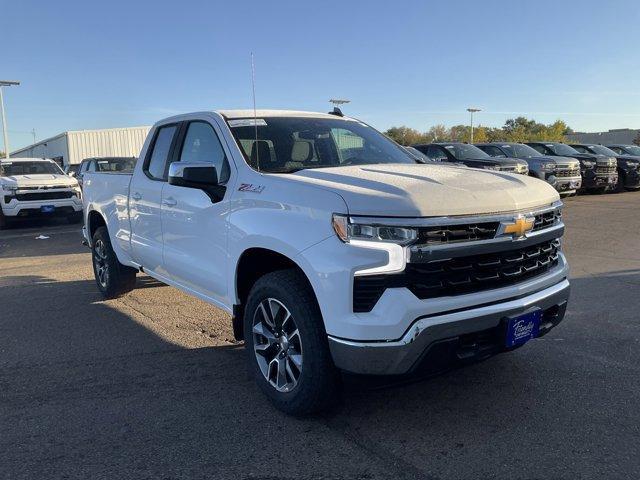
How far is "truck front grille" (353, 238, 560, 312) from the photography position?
2.88 meters

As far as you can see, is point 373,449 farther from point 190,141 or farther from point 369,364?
point 190,141

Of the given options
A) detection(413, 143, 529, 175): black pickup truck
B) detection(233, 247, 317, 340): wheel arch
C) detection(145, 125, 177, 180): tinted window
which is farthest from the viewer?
detection(413, 143, 529, 175): black pickup truck

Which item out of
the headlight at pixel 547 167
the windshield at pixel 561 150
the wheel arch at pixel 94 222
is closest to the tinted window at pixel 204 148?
the wheel arch at pixel 94 222

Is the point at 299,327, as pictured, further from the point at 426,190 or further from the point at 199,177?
the point at 199,177

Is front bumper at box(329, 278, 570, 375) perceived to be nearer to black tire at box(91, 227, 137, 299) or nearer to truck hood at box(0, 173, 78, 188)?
black tire at box(91, 227, 137, 299)

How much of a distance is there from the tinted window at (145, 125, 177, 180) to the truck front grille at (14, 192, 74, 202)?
988cm

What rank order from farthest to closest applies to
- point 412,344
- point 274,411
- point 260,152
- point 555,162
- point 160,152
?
1. point 555,162
2. point 160,152
3. point 260,152
4. point 274,411
5. point 412,344

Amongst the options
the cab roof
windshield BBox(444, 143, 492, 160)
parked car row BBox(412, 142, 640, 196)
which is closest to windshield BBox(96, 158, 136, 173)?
parked car row BBox(412, 142, 640, 196)

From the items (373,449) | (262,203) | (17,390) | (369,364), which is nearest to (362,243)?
(369,364)

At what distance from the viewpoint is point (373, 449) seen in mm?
3092

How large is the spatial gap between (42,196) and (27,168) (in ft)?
5.56

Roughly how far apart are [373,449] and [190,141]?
291cm

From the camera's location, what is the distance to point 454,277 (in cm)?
302

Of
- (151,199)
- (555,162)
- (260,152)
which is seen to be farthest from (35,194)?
(555,162)
